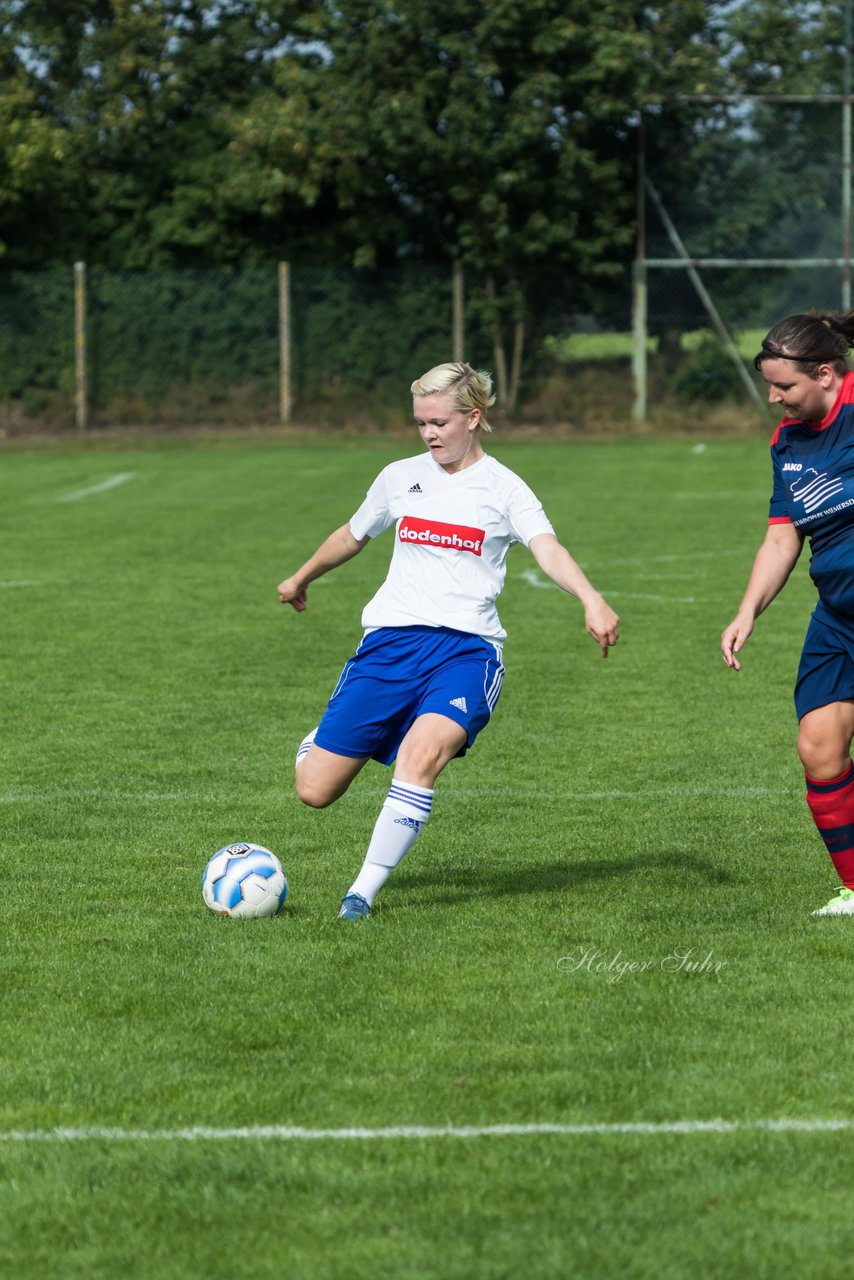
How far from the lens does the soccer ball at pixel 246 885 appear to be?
239 inches

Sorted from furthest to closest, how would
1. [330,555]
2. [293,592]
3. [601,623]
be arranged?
[293,592], [330,555], [601,623]

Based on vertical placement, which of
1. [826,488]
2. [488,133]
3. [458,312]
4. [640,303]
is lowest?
[826,488]

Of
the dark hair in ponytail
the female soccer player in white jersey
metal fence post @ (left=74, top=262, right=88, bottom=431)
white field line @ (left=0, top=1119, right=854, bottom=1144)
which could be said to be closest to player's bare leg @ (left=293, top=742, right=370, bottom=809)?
the female soccer player in white jersey

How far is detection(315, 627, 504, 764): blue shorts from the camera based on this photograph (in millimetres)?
6117

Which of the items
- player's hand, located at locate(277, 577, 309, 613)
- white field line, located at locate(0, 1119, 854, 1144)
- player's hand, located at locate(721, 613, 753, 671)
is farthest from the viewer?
player's hand, located at locate(277, 577, 309, 613)

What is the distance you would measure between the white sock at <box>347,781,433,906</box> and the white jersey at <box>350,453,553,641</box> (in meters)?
0.59

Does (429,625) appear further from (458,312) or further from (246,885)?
(458,312)

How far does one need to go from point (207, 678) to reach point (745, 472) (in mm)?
15907

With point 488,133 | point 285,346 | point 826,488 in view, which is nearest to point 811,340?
point 826,488

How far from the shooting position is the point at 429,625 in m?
6.17

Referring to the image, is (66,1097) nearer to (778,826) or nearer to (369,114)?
(778,826)

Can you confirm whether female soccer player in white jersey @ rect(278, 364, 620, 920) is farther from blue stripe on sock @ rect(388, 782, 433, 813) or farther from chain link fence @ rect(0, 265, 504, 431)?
chain link fence @ rect(0, 265, 504, 431)

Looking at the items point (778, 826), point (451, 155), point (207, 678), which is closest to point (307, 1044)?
point (778, 826)

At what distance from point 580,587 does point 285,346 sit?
28.7 meters
